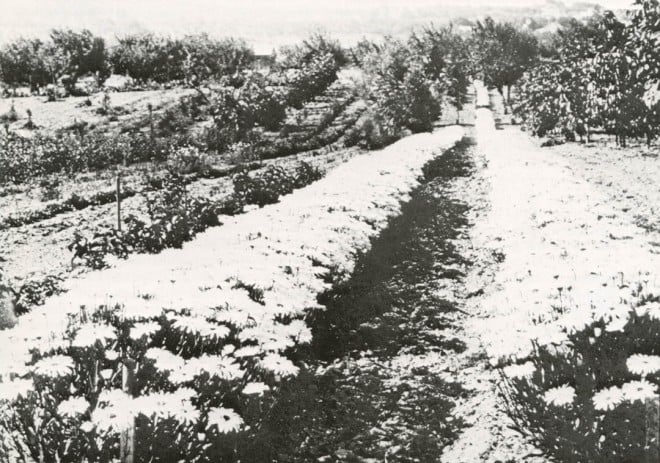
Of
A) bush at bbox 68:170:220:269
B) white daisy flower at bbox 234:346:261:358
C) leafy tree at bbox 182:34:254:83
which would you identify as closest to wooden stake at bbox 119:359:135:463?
white daisy flower at bbox 234:346:261:358

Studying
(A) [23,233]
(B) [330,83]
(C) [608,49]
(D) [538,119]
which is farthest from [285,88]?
(A) [23,233]

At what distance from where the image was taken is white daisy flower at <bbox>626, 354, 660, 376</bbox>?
5137 mm

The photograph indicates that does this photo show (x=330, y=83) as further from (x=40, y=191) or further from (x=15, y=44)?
(x=40, y=191)

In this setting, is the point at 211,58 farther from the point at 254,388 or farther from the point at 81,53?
the point at 254,388

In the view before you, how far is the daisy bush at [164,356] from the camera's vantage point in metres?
4.78

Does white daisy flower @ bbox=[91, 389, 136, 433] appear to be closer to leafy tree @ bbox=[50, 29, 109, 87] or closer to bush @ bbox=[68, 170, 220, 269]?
bush @ bbox=[68, 170, 220, 269]

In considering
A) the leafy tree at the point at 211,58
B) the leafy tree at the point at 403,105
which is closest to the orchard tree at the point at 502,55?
the leafy tree at the point at 403,105

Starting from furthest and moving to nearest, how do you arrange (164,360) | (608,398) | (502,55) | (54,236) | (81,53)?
(502,55), (81,53), (54,236), (164,360), (608,398)

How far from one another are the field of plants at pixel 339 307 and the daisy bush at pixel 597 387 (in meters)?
0.03

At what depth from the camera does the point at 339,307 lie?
10.2 meters

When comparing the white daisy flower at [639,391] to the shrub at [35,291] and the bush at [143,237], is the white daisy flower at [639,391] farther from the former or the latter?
the bush at [143,237]

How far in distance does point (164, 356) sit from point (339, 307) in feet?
17.3

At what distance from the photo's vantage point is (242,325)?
6.72 metres

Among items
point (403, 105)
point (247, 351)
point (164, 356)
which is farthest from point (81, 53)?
point (164, 356)
